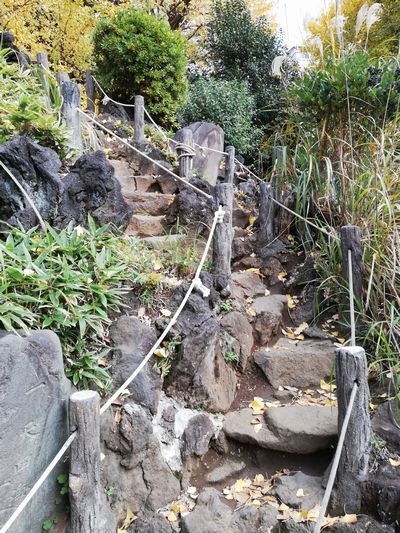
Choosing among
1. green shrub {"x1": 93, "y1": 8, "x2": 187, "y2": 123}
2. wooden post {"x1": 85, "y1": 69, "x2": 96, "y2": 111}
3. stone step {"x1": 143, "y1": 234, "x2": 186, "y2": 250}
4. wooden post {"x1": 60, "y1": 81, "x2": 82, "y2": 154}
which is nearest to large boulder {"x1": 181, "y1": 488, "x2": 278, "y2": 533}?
stone step {"x1": 143, "y1": 234, "x2": 186, "y2": 250}

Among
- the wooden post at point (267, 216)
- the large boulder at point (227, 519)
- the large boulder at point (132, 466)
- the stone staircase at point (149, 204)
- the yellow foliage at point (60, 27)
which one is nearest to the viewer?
the large boulder at point (227, 519)

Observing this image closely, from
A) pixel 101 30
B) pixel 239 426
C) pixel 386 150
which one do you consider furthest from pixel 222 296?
pixel 101 30

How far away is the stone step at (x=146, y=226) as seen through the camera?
355cm

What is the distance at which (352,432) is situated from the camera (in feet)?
6.31

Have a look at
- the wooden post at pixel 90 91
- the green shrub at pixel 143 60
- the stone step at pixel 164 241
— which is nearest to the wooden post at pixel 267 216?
the stone step at pixel 164 241

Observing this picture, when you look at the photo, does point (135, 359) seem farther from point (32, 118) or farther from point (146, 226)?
point (32, 118)

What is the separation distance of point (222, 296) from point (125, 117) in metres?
4.55

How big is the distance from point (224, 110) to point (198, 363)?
4.94 meters

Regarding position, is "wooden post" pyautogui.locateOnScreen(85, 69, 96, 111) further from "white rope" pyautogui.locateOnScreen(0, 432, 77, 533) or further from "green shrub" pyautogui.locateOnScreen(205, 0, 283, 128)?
"white rope" pyautogui.locateOnScreen(0, 432, 77, 533)

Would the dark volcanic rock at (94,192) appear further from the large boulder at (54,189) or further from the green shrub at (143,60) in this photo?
→ the green shrub at (143,60)

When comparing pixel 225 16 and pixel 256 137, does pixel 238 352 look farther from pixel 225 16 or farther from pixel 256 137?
pixel 225 16

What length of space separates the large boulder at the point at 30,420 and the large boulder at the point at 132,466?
25 centimetres

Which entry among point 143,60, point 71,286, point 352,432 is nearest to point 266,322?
point 352,432

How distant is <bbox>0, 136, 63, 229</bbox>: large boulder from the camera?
263cm
